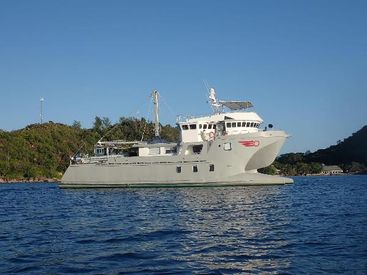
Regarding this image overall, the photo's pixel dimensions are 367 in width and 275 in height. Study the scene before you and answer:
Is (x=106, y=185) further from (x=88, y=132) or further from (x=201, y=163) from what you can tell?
(x=88, y=132)

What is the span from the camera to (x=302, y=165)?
505 feet

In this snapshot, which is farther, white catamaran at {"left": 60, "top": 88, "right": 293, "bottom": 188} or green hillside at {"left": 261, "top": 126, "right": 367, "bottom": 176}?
green hillside at {"left": 261, "top": 126, "right": 367, "bottom": 176}

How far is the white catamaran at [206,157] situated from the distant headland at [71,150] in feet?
160

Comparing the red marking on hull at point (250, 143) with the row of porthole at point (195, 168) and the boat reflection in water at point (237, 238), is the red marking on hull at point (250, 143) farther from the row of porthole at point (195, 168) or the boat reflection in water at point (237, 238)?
the boat reflection in water at point (237, 238)

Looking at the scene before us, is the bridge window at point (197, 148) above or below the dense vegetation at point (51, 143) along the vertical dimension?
below

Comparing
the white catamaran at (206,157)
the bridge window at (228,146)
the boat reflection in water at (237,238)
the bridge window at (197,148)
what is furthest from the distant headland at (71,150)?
the boat reflection in water at (237,238)

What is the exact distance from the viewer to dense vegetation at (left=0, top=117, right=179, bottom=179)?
122000mm

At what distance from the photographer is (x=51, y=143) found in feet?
457

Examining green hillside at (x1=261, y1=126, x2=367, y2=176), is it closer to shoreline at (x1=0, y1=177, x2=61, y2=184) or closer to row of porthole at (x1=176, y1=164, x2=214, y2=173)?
shoreline at (x1=0, y1=177, x2=61, y2=184)

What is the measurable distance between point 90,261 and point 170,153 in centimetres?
4068

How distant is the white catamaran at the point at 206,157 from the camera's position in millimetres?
48344

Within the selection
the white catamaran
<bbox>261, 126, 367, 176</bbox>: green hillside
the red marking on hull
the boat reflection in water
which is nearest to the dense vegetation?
<bbox>261, 126, 367, 176</bbox>: green hillside

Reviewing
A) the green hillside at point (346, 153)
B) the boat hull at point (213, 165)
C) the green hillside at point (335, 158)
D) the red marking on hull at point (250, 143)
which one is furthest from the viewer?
the green hillside at point (346, 153)

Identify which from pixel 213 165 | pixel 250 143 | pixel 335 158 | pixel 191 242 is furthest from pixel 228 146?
pixel 335 158
